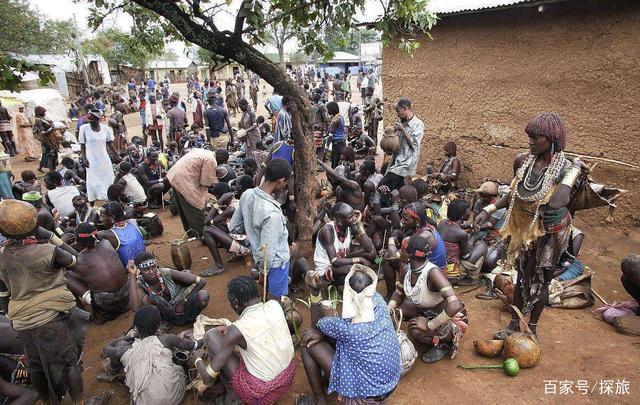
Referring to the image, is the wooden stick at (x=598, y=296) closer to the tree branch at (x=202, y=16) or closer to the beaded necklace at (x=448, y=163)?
the beaded necklace at (x=448, y=163)

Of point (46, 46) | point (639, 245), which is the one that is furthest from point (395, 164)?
point (46, 46)

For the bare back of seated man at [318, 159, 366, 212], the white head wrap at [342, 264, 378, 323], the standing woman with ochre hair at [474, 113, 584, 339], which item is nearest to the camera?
the white head wrap at [342, 264, 378, 323]

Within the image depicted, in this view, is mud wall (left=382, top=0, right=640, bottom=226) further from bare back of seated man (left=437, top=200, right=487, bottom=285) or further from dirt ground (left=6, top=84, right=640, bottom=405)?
bare back of seated man (left=437, top=200, right=487, bottom=285)

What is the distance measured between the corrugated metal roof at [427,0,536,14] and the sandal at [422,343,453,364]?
4853mm

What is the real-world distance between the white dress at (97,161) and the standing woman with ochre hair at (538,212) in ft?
20.8

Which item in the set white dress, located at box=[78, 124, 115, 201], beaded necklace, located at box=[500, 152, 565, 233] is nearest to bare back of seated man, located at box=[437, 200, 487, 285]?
beaded necklace, located at box=[500, 152, 565, 233]

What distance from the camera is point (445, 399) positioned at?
10.6 feet

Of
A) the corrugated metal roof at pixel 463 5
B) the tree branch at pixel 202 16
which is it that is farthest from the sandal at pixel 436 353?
the corrugated metal roof at pixel 463 5

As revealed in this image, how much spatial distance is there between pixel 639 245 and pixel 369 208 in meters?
3.73

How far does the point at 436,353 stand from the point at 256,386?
1.67 metres

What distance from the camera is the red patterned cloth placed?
9.57 ft

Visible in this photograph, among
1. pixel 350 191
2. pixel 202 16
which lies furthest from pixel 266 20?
pixel 350 191

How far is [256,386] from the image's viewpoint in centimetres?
291

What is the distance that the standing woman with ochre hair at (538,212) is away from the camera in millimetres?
3213
